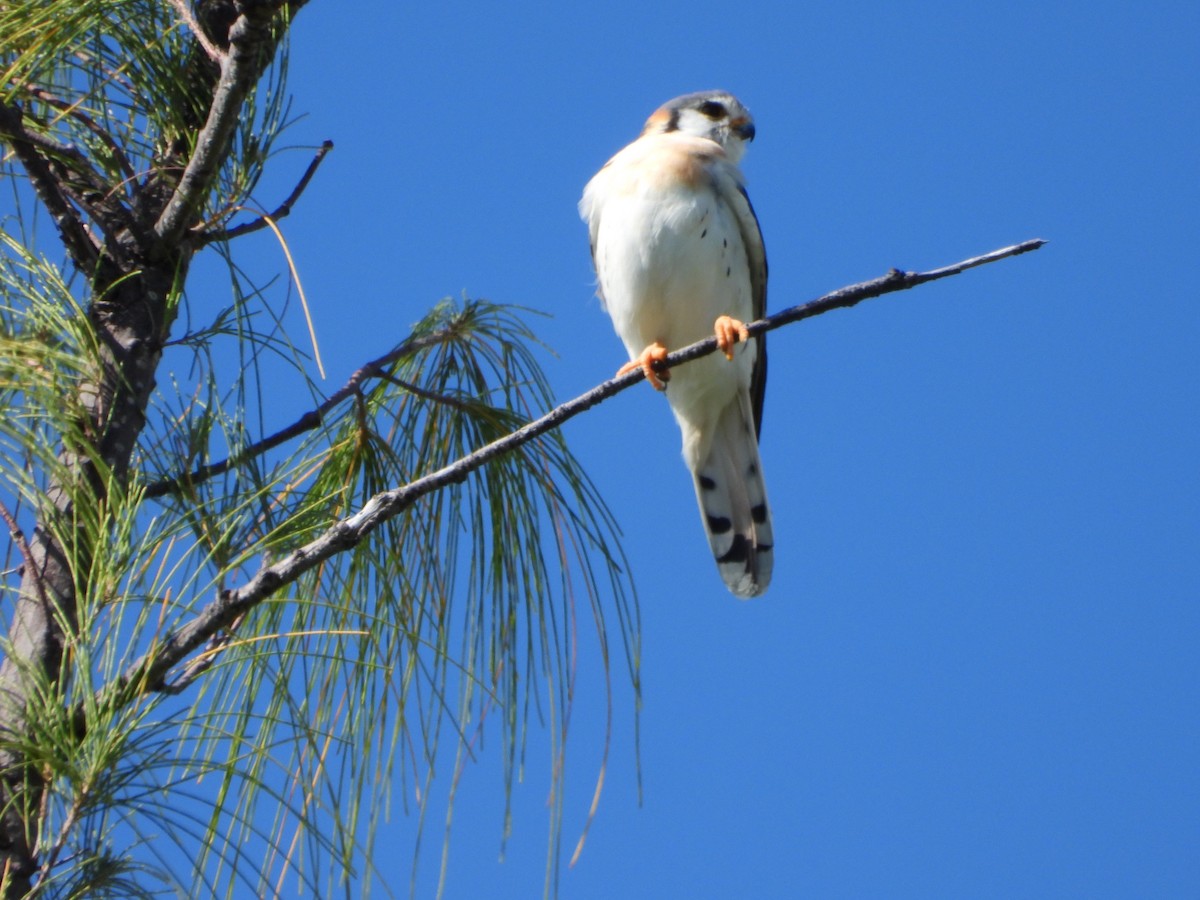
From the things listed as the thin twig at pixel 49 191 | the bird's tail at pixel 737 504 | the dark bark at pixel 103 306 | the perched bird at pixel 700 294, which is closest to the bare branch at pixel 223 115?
the dark bark at pixel 103 306

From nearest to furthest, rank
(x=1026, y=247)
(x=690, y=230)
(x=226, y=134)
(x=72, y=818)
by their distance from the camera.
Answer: (x=72, y=818)
(x=1026, y=247)
(x=226, y=134)
(x=690, y=230)

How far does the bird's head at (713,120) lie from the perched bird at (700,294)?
0.74ft

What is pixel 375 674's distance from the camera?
6.65 feet

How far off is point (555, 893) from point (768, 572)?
1652 millimetres

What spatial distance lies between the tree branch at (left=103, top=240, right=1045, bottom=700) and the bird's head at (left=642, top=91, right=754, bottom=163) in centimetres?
221

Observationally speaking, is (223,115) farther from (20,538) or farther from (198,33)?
(20,538)

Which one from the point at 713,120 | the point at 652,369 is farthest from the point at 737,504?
the point at 713,120

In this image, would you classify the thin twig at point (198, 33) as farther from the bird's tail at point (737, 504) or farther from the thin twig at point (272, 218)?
the bird's tail at point (737, 504)

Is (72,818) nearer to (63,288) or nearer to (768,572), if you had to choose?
(63,288)

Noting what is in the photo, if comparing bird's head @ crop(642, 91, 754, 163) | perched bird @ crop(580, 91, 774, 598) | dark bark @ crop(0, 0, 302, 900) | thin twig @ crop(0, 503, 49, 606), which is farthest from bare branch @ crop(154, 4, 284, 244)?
bird's head @ crop(642, 91, 754, 163)

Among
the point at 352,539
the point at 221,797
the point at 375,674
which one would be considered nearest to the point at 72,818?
the point at 221,797

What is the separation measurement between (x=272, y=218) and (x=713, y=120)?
6.86 ft

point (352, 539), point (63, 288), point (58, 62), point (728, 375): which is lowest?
point (352, 539)

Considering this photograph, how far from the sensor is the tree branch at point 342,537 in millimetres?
1565
